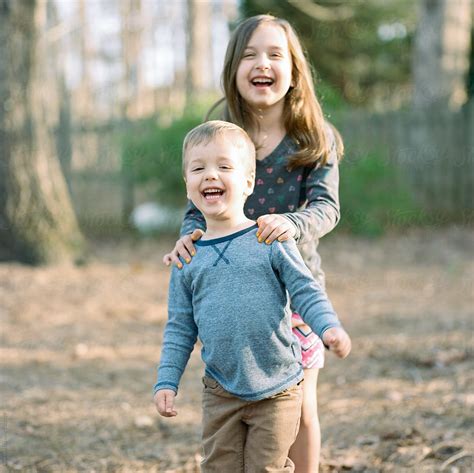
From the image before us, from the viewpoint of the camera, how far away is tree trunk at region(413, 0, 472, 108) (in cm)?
1102

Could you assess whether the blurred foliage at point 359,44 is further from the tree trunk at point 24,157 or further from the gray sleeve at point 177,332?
the gray sleeve at point 177,332

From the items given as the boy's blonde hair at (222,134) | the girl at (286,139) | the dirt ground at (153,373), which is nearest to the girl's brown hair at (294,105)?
the girl at (286,139)

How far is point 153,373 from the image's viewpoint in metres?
4.62

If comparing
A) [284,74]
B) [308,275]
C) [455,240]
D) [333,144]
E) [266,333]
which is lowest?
[455,240]

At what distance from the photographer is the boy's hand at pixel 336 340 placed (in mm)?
1914

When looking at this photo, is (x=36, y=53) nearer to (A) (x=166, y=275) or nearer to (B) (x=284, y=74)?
(A) (x=166, y=275)

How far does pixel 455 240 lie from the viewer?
9398 mm

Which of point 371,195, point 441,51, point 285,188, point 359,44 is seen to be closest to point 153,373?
point 285,188

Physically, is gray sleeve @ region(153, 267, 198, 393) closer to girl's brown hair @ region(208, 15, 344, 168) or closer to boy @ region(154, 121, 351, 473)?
boy @ region(154, 121, 351, 473)

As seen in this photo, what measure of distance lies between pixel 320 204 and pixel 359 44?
14734mm

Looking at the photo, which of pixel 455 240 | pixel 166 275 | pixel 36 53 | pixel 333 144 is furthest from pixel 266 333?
pixel 455 240

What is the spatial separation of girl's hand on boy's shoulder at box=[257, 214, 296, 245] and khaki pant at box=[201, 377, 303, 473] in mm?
451

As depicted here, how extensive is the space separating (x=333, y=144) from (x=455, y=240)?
7.23 metres

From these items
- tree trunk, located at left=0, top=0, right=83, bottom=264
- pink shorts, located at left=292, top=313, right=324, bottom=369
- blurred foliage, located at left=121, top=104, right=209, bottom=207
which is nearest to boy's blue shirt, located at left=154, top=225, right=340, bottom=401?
pink shorts, located at left=292, top=313, right=324, bottom=369
